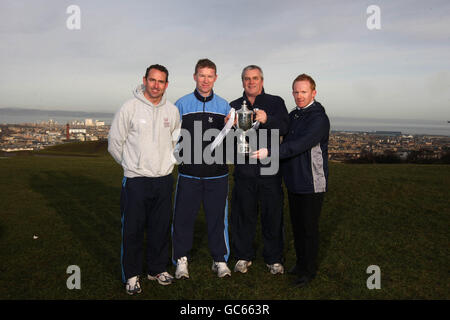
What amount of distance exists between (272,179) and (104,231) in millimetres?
3105

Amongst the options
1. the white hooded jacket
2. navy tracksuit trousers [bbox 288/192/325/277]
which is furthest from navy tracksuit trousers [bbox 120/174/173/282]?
navy tracksuit trousers [bbox 288/192/325/277]

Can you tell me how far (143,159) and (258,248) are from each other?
7.58 feet

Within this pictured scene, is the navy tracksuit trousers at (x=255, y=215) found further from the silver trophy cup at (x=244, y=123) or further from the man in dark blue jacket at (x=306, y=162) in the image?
the silver trophy cup at (x=244, y=123)

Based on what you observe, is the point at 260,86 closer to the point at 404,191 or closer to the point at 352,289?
the point at 352,289

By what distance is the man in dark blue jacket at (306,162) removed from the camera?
126 inches

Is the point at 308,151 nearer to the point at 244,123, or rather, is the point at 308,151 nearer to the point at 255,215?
the point at 244,123

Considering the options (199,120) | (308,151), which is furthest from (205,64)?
(308,151)

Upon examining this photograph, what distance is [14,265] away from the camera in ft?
12.5

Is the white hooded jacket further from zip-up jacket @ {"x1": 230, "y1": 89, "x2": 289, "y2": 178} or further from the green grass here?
the green grass

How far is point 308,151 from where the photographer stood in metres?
3.29

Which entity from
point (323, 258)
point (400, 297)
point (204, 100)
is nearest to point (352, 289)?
point (400, 297)

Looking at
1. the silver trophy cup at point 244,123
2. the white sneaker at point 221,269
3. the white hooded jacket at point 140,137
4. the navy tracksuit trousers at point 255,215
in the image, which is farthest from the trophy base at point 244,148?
the white sneaker at point 221,269
